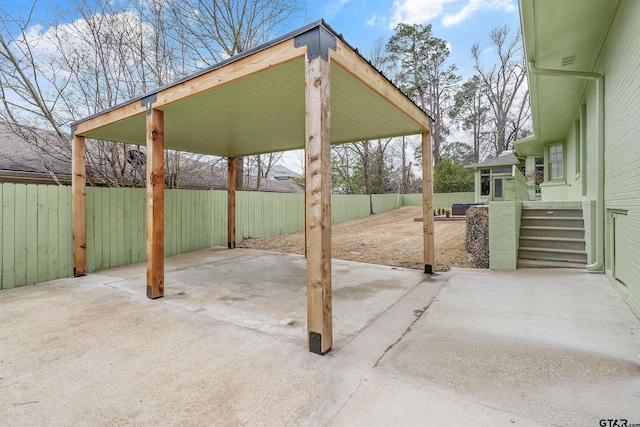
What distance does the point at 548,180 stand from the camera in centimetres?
909

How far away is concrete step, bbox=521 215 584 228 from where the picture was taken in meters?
5.24

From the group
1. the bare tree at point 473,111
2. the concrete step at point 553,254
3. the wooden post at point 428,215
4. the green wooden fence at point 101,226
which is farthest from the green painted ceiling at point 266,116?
the bare tree at point 473,111

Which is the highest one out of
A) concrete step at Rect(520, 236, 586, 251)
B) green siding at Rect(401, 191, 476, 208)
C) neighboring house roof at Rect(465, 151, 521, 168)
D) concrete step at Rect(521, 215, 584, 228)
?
neighboring house roof at Rect(465, 151, 521, 168)

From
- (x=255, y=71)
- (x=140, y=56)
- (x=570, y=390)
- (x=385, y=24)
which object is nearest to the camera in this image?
(x=570, y=390)

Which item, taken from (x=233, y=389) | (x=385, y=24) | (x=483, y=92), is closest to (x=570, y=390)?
(x=233, y=389)

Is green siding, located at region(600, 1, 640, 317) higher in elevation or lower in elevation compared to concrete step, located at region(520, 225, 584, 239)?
higher

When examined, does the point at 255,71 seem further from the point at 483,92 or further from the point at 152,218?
the point at 483,92

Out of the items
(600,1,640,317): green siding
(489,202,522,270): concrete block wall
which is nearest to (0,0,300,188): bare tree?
(489,202,522,270): concrete block wall

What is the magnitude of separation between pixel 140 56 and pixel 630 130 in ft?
31.1

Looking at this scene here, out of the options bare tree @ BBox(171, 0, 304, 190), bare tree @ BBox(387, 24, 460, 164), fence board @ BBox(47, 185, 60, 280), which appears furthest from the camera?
bare tree @ BBox(387, 24, 460, 164)

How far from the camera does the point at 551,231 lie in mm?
5289

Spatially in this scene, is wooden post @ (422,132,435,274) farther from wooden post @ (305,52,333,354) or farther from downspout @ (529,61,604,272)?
wooden post @ (305,52,333,354)

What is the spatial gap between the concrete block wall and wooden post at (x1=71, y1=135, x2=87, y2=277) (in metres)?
6.81

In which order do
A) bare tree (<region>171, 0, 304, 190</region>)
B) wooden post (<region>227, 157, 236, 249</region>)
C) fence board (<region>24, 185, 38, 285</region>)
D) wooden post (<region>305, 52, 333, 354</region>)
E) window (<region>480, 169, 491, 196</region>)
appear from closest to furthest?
wooden post (<region>305, 52, 333, 354</region>) → fence board (<region>24, 185, 38, 285</region>) → wooden post (<region>227, 157, 236, 249</region>) → bare tree (<region>171, 0, 304, 190</region>) → window (<region>480, 169, 491, 196</region>)
